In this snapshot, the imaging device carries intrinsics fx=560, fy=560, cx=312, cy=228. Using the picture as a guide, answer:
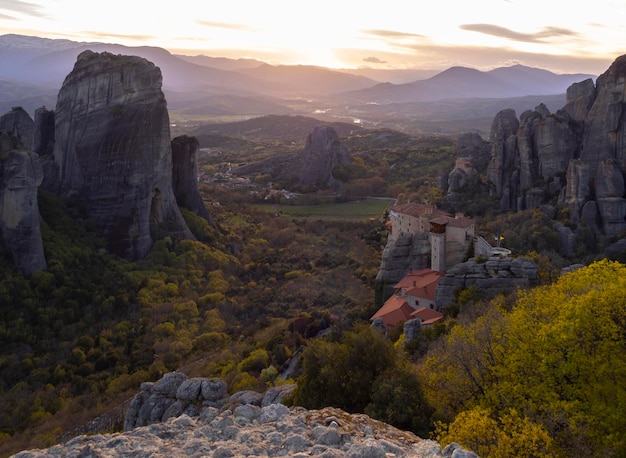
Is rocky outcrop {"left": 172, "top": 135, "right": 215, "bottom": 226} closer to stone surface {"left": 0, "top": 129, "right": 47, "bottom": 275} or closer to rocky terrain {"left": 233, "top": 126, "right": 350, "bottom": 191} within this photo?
stone surface {"left": 0, "top": 129, "right": 47, "bottom": 275}

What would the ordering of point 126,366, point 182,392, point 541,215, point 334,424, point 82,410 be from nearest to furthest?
1. point 334,424
2. point 182,392
3. point 82,410
4. point 126,366
5. point 541,215

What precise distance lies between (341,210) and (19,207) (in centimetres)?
5345

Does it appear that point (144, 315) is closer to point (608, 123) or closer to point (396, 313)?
point (396, 313)

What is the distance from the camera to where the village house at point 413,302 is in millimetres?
35000

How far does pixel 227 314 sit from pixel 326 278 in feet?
40.1

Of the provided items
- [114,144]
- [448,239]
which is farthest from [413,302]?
[114,144]

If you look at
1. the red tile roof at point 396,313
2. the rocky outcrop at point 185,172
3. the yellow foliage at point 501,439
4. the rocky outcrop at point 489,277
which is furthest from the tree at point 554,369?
the rocky outcrop at point 185,172

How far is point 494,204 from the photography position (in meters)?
62.6

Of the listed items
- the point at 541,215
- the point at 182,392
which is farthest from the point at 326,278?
the point at 182,392

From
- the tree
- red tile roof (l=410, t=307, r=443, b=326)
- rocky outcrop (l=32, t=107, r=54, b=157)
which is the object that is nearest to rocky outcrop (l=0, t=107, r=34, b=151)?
rocky outcrop (l=32, t=107, r=54, b=157)

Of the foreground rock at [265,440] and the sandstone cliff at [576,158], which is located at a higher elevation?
the sandstone cliff at [576,158]

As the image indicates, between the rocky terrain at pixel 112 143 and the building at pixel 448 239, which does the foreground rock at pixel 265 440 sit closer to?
the building at pixel 448 239

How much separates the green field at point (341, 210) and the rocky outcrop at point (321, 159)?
38.8 ft

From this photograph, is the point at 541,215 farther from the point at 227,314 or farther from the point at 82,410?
the point at 82,410
